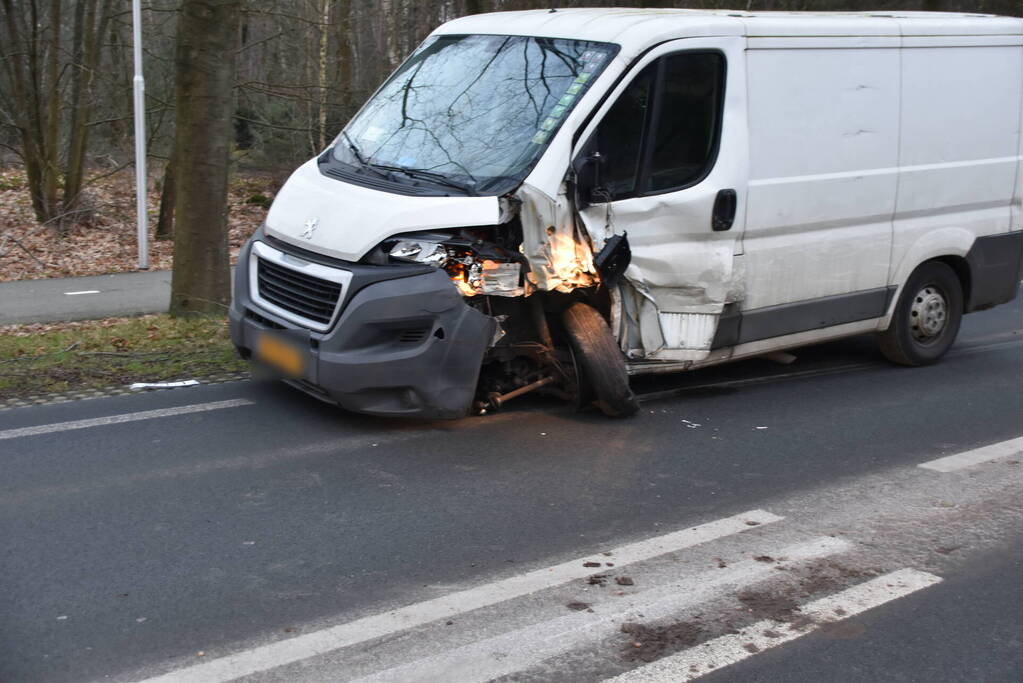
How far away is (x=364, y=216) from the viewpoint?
6195 mm

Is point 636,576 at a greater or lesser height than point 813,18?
lesser

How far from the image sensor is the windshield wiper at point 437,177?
6.32 meters

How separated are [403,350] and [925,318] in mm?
4640

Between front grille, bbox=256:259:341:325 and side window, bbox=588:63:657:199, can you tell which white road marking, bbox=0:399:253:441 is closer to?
front grille, bbox=256:259:341:325

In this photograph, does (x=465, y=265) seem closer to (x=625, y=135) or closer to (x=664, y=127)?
(x=625, y=135)

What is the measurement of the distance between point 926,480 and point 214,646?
395 centimetres

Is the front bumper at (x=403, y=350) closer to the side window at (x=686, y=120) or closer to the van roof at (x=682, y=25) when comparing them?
the side window at (x=686, y=120)

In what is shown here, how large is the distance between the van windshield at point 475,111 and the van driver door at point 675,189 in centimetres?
33

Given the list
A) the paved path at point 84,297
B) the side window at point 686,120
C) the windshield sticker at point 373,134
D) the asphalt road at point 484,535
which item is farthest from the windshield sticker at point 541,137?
the paved path at point 84,297

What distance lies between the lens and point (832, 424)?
278 inches

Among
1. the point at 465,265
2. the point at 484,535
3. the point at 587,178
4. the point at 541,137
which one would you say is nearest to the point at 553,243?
the point at 587,178

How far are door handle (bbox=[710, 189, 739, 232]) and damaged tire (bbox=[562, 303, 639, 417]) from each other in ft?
3.23

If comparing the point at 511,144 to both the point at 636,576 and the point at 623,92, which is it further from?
the point at 636,576

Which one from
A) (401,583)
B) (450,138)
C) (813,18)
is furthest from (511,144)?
(401,583)
